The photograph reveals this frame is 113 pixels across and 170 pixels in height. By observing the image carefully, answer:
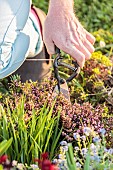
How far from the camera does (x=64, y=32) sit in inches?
96.3

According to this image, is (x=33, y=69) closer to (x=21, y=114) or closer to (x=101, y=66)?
(x=101, y=66)

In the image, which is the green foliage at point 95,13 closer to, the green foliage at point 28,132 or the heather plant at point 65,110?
the heather plant at point 65,110

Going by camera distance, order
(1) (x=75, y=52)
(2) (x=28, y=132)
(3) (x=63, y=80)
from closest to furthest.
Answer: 1. (2) (x=28, y=132)
2. (1) (x=75, y=52)
3. (3) (x=63, y=80)

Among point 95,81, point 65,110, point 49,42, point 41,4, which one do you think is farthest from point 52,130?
point 41,4

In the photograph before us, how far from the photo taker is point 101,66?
3025mm

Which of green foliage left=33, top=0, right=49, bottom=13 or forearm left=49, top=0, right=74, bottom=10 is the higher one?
green foliage left=33, top=0, right=49, bottom=13

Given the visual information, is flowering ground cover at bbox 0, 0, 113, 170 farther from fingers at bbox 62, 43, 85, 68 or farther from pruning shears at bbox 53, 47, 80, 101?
fingers at bbox 62, 43, 85, 68

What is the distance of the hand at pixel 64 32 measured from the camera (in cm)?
244

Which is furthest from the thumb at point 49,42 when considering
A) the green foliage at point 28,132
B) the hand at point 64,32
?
the green foliage at point 28,132

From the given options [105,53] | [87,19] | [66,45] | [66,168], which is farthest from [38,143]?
[87,19]

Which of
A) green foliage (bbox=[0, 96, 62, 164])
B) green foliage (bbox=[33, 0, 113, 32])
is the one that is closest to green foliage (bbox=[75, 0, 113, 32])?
green foliage (bbox=[33, 0, 113, 32])

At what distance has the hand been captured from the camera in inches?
96.0

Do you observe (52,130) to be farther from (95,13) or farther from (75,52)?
(95,13)

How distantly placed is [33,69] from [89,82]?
322mm
